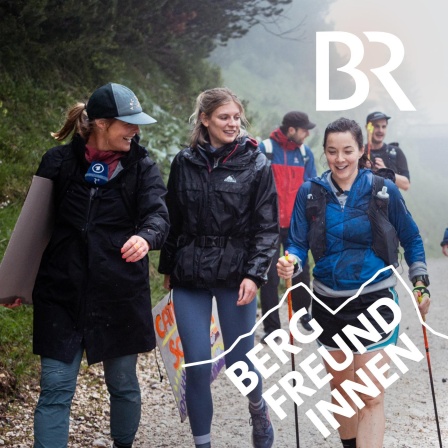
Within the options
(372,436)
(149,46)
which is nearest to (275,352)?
(372,436)

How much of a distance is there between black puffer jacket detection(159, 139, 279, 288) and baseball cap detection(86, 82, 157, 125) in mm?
589

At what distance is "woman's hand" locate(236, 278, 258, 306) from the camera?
441 centimetres

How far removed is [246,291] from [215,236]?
0.36 meters

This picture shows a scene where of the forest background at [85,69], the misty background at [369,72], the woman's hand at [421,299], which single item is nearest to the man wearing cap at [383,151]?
the forest background at [85,69]

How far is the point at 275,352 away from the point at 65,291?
4218 mm

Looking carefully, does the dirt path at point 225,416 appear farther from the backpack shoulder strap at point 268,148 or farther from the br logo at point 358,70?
the br logo at point 358,70

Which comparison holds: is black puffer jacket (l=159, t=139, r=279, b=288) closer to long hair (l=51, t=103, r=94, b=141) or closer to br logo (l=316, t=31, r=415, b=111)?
long hair (l=51, t=103, r=94, b=141)

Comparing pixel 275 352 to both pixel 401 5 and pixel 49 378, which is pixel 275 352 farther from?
pixel 401 5

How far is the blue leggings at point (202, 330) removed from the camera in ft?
14.5

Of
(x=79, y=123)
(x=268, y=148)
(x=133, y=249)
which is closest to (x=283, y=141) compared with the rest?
(x=268, y=148)

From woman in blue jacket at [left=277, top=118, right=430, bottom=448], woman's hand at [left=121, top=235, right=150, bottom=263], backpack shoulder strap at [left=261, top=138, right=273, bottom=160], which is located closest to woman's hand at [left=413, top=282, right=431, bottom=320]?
woman in blue jacket at [left=277, top=118, right=430, bottom=448]

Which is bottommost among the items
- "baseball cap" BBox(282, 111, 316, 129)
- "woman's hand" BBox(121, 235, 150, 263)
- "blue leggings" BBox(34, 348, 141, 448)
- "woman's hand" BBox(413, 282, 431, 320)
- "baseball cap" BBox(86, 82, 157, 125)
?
"blue leggings" BBox(34, 348, 141, 448)

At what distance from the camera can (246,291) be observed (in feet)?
14.4

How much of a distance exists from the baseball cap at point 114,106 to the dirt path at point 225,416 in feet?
7.19
